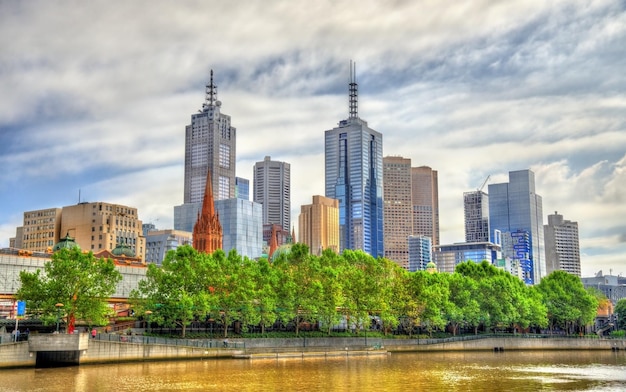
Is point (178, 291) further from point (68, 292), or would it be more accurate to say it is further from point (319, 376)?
point (319, 376)

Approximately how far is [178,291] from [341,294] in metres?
35.0

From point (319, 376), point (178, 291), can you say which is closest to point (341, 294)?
point (178, 291)

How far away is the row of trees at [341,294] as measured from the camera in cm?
12156

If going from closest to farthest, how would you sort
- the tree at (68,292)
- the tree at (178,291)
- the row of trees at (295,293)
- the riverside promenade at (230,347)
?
the riverside promenade at (230,347) < the tree at (68,292) < the row of trees at (295,293) < the tree at (178,291)

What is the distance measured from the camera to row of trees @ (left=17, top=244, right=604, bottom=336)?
10675cm

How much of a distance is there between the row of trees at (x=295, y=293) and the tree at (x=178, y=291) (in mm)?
164

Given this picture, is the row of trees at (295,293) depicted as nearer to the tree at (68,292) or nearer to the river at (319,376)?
the tree at (68,292)

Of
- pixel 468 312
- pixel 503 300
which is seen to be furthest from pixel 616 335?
pixel 468 312

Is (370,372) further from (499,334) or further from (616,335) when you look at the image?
(616,335)

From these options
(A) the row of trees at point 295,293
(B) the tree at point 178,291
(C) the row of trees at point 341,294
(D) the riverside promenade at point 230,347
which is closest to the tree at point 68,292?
(A) the row of trees at point 295,293

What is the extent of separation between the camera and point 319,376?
278 feet

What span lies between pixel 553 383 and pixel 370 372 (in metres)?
21.9

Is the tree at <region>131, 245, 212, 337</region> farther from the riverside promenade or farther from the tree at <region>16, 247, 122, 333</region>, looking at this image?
the tree at <region>16, 247, 122, 333</region>

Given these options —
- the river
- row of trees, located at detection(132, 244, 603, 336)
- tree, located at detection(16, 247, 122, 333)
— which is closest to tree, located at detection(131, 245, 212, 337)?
row of trees, located at detection(132, 244, 603, 336)
